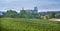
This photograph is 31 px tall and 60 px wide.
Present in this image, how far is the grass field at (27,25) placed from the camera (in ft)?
5.32

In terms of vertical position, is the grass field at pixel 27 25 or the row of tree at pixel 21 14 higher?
the row of tree at pixel 21 14

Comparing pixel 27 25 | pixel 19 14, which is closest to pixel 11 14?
pixel 19 14

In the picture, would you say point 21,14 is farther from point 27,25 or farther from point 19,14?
point 27,25

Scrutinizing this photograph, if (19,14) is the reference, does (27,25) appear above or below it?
below

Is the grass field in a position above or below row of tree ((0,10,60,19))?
below

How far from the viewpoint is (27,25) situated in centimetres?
167

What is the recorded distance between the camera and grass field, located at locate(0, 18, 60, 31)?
162 cm

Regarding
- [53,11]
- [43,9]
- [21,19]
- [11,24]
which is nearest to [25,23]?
[21,19]

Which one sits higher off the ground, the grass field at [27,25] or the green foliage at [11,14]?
the green foliage at [11,14]

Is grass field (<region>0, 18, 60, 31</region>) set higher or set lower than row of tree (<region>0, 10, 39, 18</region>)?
lower

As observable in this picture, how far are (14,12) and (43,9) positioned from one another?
409mm

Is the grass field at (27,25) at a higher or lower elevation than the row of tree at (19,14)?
lower

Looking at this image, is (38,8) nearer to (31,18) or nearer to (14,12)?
(31,18)

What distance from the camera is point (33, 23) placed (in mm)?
1669
